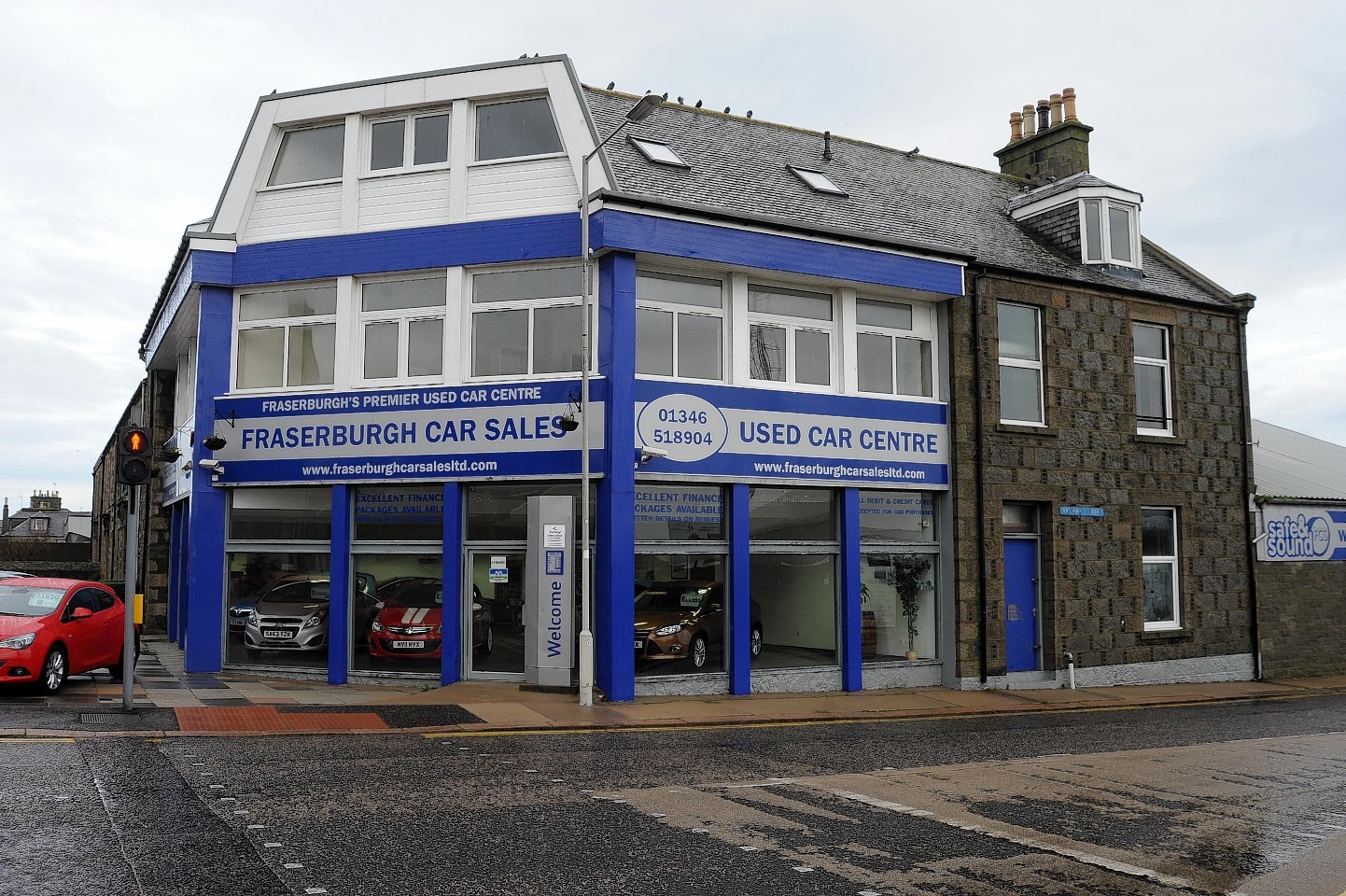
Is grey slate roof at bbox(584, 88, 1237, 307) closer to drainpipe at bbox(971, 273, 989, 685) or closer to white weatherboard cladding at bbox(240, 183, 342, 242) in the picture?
drainpipe at bbox(971, 273, 989, 685)

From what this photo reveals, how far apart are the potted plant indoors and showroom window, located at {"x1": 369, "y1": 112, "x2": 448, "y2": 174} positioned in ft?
33.3

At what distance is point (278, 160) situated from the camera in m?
18.4

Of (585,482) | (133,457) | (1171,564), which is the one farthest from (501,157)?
(1171,564)

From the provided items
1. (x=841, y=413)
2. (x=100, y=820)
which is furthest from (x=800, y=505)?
(x=100, y=820)

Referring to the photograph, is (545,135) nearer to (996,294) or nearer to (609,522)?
(609,522)

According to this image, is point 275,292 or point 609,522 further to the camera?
point 275,292

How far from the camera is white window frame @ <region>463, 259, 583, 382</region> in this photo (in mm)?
16781

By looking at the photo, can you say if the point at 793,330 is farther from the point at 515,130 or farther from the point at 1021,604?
the point at 1021,604

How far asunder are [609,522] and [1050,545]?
28.4 feet

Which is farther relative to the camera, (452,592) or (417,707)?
(452,592)

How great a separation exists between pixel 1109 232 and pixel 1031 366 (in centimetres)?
395

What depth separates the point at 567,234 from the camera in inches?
656

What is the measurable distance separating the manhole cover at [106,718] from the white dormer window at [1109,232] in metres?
18.4

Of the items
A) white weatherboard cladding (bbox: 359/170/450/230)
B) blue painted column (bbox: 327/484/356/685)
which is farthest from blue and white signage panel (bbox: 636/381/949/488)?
blue painted column (bbox: 327/484/356/685)
